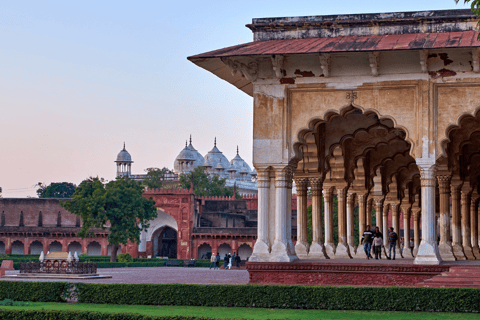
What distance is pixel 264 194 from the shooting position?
15609 millimetres

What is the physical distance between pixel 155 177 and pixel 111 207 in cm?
3773

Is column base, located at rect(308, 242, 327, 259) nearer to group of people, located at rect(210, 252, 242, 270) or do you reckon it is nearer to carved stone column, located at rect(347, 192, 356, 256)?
carved stone column, located at rect(347, 192, 356, 256)

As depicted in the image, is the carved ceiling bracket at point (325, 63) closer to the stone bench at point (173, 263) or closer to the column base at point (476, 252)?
the column base at point (476, 252)

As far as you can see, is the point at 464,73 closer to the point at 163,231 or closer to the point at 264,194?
the point at 264,194

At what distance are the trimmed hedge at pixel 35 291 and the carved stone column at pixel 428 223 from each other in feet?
23.1

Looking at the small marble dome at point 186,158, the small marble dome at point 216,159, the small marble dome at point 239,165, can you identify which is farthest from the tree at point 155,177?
the small marble dome at point 239,165

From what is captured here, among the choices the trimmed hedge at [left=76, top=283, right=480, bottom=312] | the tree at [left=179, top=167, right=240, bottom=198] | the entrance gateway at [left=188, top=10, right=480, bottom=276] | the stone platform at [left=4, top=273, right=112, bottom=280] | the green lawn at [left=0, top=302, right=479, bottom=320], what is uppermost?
the tree at [left=179, top=167, right=240, bottom=198]

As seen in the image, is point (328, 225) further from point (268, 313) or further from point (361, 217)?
point (268, 313)

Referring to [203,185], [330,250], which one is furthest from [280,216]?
[203,185]

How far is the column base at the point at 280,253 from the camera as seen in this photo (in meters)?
15.2

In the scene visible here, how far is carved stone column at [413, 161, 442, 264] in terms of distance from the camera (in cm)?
1444

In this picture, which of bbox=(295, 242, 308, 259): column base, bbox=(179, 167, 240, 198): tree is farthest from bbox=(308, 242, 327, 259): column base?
bbox=(179, 167, 240, 198): tree

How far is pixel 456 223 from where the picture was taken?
20.8 meters

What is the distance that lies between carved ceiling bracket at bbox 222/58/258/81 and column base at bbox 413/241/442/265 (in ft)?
16.6
